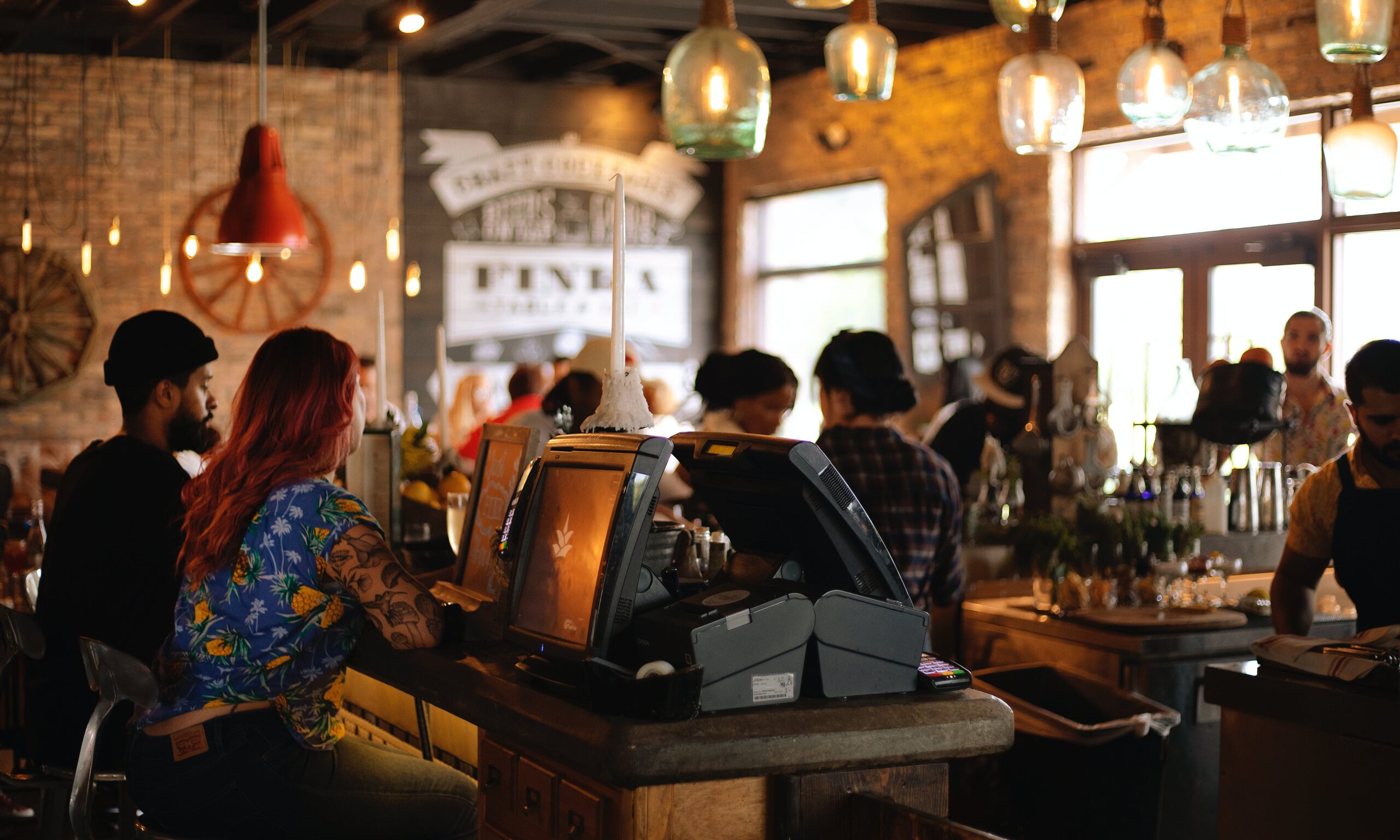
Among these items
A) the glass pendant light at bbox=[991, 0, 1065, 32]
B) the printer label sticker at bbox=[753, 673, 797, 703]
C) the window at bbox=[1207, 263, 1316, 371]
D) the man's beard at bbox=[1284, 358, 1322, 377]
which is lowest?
the printer label sticker at bbox=[753, 673, 797, 703]

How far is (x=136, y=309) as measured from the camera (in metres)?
8.91

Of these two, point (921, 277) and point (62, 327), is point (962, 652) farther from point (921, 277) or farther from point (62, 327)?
point (62, 327)

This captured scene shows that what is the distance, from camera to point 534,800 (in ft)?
6.40

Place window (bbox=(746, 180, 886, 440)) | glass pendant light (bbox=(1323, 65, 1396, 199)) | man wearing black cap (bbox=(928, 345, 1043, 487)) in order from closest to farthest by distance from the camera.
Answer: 1. glass pendant light (bbox=(1323, 65, 1396, 199))
2. man wearing black cap (bbox=(928, 345, 1043, 487))
3. window (bbox=(746, 180, 886, 440))

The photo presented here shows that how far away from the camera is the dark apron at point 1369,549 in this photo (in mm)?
3037

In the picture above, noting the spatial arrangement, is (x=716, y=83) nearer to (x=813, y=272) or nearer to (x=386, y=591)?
(x=386, y=591)

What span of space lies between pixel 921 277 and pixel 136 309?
513 cm

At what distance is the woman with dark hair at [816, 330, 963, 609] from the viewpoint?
11.1 ft

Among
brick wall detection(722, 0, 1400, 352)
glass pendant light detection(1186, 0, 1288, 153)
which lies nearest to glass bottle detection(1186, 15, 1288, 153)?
glass pendant light detection(1186, 0, 1288, 153)

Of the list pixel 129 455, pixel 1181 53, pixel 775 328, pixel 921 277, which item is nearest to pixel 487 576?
pixel 129 455

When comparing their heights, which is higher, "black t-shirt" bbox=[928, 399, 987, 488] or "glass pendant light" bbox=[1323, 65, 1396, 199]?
"glass pendant light" bbox=[1323, 65, 1396, 199]

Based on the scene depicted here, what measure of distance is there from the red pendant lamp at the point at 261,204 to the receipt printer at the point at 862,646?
3639mm

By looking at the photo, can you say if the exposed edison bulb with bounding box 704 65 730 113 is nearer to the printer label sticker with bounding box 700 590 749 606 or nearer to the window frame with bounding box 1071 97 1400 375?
the printer label sticker with bounding box 700 590 749 606

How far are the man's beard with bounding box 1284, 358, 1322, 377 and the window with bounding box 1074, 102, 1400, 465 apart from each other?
2.20 ft
